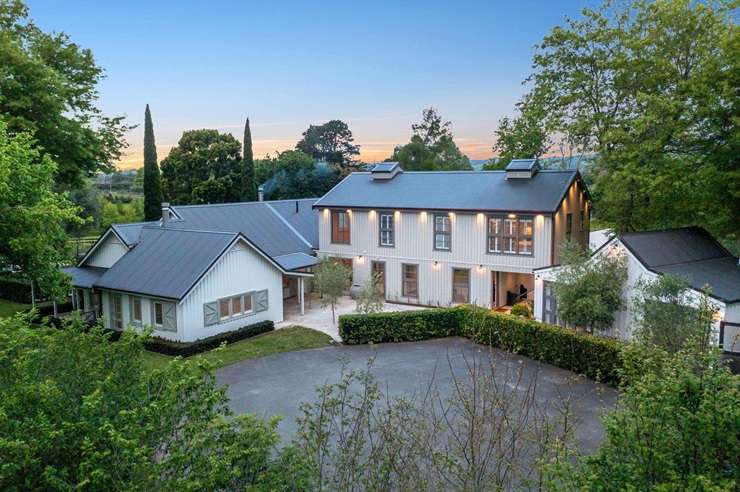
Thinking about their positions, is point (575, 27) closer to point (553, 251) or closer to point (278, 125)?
point (553, 251)

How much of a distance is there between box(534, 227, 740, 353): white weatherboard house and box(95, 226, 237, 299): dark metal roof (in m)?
12.1

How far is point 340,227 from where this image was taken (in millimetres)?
27453

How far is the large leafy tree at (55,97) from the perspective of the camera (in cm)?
1836

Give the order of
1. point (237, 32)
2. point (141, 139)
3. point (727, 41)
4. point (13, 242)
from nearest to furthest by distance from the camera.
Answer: point (13, 242) < point (727, 41) < point (237, 32) < point (141, 139)

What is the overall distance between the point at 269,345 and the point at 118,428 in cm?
1366

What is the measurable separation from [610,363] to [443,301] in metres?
10.1

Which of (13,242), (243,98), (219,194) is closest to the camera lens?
(13,242)

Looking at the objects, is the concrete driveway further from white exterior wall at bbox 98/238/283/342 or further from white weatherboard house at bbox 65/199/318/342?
white weatherboard house at bbox 65/199/318/342

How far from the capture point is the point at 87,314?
22.1 m

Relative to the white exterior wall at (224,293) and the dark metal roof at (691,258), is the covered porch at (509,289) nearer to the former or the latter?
the dark metal roof at (691,258)

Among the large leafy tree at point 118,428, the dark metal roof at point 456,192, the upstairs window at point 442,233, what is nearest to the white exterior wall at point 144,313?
the dark metal roof at point 456,192

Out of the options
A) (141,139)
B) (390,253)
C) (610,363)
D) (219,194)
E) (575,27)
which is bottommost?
(610,363)

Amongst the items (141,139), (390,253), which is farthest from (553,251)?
(141,139)

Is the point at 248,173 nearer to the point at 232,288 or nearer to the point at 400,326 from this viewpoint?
the point at 232,288
